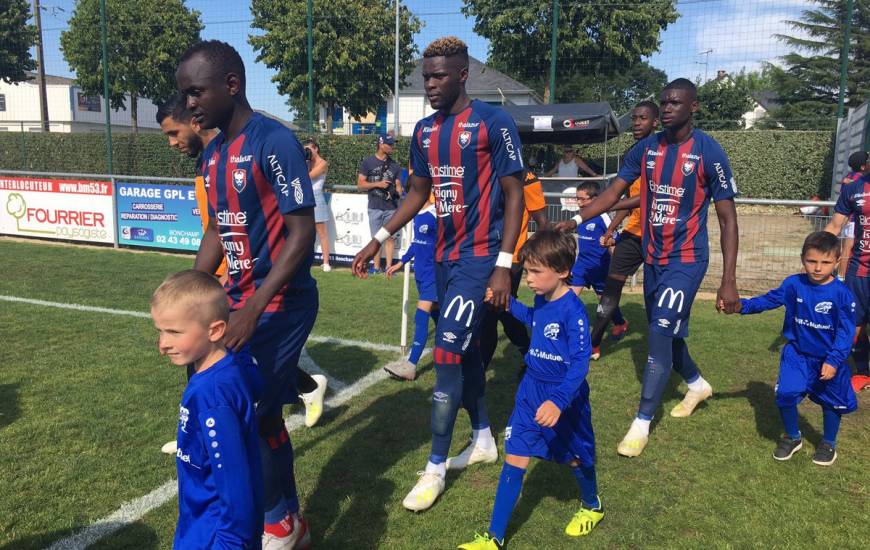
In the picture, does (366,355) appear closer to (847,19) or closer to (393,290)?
(393,290)

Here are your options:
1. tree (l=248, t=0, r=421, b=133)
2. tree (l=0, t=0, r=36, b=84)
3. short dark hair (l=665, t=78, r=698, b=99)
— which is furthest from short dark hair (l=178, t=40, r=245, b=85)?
tree (l=0, t=0, r=36, b=84)

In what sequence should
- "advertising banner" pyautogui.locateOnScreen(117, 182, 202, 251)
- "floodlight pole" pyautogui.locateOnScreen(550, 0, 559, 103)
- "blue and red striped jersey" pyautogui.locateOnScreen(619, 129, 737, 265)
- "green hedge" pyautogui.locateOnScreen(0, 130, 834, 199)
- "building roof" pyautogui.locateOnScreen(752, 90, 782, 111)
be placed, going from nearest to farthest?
"blue and red striped jersey" pyautogui.locateOnScreen(619, 129, 737, 265), "advertising banner" pyautogui.locateOnScreen(117, 182, 202, 251), "floodlight pole" pyautogui.locateOnScreen(550, 0, 559, 103), "green hedge" pyautogui.locateOnScreen(0, 130, 834, 199), "building roof" pyautogui.locateOnScreen(752, 90, 782, 111)

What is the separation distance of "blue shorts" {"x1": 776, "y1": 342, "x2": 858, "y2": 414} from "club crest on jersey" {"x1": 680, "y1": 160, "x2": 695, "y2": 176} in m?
1.41

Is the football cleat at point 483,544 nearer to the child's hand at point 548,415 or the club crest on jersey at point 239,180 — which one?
the child's hand at point 548,415

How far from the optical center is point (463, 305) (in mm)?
3576

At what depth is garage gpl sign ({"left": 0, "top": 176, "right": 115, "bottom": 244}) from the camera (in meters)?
13.0

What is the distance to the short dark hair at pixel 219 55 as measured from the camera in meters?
2.68

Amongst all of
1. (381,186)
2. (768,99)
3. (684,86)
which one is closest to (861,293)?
(684,86)

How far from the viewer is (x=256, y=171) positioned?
2.77 m

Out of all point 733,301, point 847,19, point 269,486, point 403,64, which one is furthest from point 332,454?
point 403,64

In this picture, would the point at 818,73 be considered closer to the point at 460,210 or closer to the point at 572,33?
the point at 572,33

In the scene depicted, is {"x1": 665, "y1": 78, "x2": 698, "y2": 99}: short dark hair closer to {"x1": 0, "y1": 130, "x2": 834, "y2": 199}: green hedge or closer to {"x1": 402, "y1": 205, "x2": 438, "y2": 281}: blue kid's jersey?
{"x1": 402, "y1": 205, "x2": 438, "y2": 281}: blue kid's jersey

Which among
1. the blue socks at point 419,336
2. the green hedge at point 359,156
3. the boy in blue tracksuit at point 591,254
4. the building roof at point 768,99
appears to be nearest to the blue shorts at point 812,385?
the boy in blue tracksuit at point 591,254

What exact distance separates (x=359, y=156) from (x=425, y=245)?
1167cm
